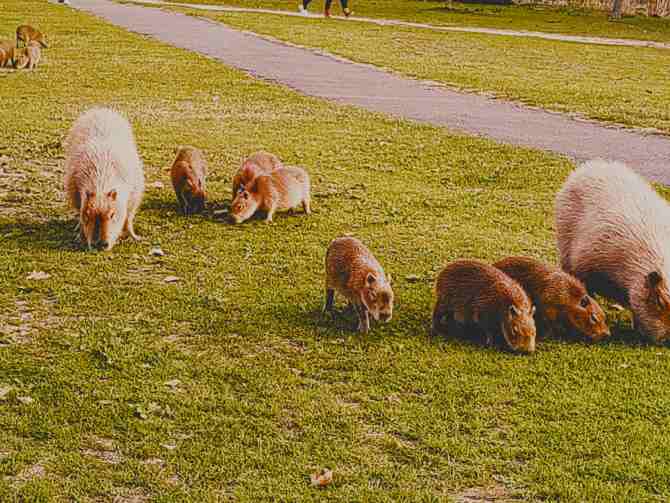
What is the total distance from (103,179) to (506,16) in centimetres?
4032

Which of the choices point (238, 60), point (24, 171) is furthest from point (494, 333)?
point (238, 60)

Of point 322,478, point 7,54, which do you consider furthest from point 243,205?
point 7,54

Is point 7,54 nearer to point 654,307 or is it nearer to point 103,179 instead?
point 103,179

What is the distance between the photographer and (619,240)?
655 cm

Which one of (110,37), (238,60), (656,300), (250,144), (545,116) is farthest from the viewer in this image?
(110,37)

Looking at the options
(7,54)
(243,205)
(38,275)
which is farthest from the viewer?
(7,54)

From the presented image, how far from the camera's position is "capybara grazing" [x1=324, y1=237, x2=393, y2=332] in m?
6.22

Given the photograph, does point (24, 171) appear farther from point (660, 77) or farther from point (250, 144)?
point (660, 77)

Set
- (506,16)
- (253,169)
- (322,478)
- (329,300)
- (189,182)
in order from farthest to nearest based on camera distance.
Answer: (506,16) → (253,169) → (189,182) → (329,300) → (322,478)

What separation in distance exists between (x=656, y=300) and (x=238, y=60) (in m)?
17.0

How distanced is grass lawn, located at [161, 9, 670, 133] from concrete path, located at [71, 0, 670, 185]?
787mm

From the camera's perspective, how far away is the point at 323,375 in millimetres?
5605

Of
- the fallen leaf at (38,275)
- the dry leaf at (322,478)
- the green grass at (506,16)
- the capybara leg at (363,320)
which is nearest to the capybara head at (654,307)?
the capybara leg at (363,320)

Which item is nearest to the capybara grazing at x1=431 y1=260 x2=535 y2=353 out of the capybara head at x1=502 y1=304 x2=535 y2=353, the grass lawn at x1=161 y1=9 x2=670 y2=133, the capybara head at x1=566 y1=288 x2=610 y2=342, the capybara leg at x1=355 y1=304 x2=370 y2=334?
the capybara head at x1=502 y1=304 x2=535 y2=353
